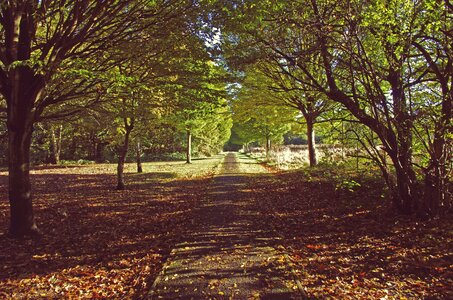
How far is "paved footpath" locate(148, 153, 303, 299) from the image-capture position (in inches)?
159

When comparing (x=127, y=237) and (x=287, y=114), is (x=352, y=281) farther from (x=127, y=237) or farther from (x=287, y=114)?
(x=287, y=114)

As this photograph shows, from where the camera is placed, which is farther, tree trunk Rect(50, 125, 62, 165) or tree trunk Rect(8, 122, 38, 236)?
tree trunk Rect(50, 125, 62, 165)

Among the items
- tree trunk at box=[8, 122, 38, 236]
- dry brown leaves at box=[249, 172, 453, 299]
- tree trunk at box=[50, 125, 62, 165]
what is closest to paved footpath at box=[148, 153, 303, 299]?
dry brown leaves at box=[249, 172, 453, 299]

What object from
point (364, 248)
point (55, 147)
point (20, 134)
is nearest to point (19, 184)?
point (20, 134)

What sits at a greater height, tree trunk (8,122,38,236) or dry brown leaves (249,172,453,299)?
tree trunk (8,122,38,236)

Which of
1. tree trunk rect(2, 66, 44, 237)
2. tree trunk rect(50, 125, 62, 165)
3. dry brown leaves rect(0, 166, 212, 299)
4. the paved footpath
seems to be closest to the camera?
the paved footpath

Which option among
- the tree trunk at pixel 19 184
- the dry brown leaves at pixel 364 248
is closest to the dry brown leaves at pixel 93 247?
the tree trunk at pixel 19 184

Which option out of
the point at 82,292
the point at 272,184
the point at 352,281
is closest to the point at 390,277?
the point at 352,281

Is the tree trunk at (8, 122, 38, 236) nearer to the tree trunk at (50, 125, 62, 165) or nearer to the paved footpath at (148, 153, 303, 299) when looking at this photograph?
the paved footpath at (148, 153, 303, 299)

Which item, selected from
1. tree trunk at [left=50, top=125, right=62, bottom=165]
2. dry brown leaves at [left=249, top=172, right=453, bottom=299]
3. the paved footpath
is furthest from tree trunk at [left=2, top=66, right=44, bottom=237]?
tree trunk at [left=50, top=125, right=62, bottom=165]

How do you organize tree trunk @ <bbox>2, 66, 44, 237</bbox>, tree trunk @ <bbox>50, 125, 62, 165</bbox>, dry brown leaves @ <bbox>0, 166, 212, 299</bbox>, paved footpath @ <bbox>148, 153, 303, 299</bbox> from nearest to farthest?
paved footpath @ <bbox>148, 153, 303, 299</bbox>, dry brown leaves @ <bbox>0, 166, 212, 299</bbox>, tree trunk @ <bbox>2, 66, 44, 237</bbox>, tree trunk @ <bbox>50, 125, 62, 165</bbox>

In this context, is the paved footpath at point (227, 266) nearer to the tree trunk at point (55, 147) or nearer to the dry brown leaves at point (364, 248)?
the dry brown leaves at point (364, 248)

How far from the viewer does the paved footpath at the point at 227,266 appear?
13.2 ft

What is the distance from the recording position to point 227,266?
4812 mm
